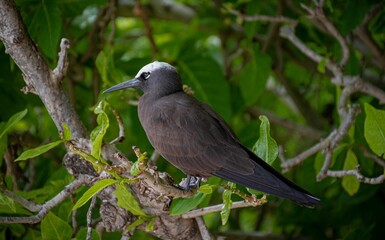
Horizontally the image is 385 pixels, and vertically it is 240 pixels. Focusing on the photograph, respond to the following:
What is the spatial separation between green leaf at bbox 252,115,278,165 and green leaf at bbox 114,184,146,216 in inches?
22.1

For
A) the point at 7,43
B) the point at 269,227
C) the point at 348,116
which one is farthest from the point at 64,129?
the point at 269,227

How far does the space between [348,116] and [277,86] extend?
93.8 inches

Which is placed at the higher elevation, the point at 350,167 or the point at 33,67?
the point at 33,67

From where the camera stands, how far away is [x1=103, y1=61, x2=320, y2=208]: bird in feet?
9.33

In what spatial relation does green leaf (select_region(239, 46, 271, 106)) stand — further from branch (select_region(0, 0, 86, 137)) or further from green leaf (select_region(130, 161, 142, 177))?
green leaf (select_region(130, 161, 142, 177))

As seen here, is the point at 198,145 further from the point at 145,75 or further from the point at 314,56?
the point at 314,56

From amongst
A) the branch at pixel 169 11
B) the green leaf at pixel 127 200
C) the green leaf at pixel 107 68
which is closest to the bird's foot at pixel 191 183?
the green leaf at pixel 127 200

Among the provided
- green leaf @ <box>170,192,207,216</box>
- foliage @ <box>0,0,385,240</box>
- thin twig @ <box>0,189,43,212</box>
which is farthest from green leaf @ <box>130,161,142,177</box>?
thin twig @ <box>0,189,43,212</box>

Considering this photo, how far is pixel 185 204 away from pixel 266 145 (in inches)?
16.4

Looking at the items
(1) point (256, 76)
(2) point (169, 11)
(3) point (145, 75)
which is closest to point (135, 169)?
(3) point (145, 75)

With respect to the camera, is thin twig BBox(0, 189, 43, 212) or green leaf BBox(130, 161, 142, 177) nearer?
green leaf BBox(130, 161, 142, 177)

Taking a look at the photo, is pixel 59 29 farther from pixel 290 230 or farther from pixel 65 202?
Answer: pixel 290 230

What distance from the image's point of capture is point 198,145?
3.06 m

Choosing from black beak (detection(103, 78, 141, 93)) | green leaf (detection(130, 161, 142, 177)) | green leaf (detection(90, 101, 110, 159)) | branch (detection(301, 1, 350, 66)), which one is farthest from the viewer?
branch (detection(301, 1, 350, 66))
